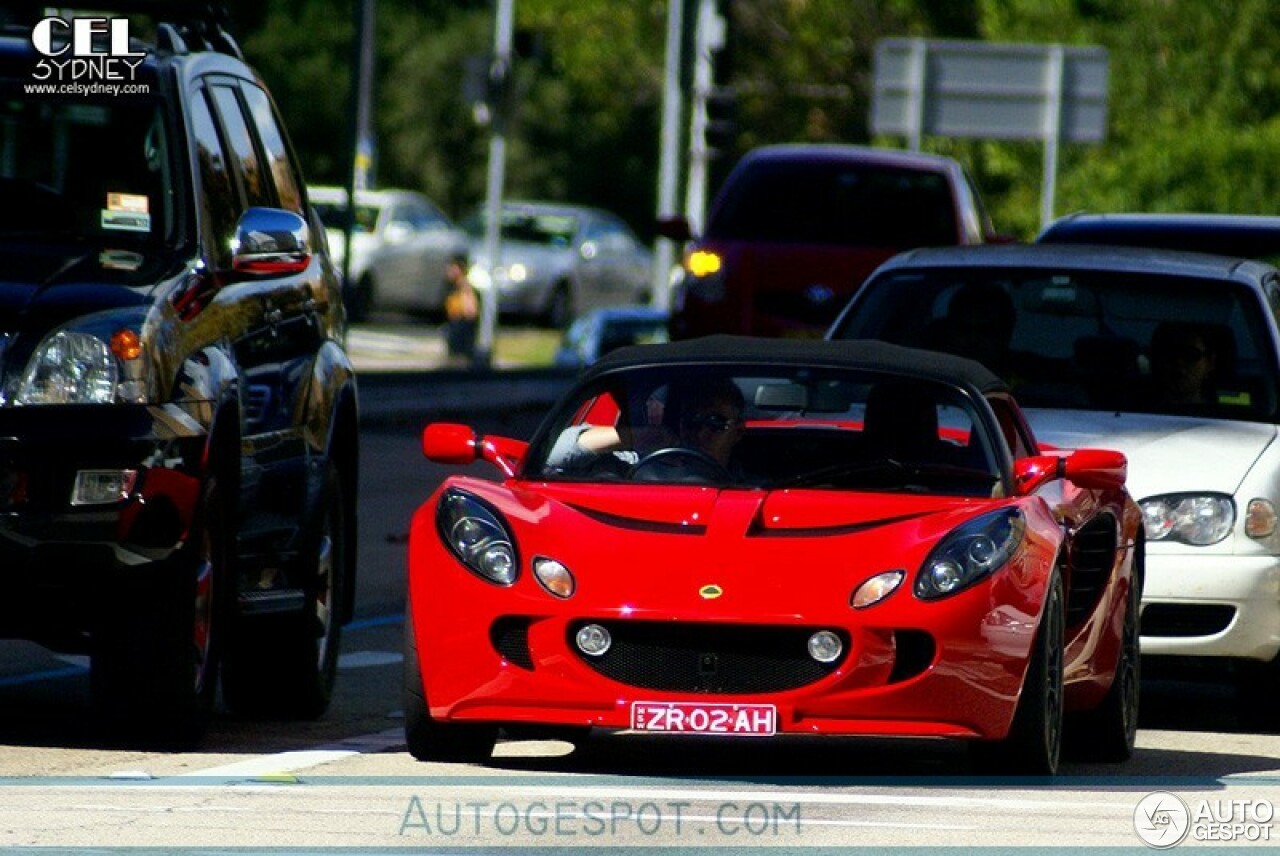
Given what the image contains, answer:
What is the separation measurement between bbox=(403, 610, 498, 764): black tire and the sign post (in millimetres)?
24914

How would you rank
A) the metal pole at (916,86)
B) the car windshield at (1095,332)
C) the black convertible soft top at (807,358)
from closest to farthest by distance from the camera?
the black convertible soft top at (807,358) < the car windshield at (1095,332) < the metal pole at (916,86)

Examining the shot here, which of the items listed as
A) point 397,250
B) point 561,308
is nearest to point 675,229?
point 397,250

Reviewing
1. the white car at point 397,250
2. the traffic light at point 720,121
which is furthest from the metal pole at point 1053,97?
the white car at point 397,250

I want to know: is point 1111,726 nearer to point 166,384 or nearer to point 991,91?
point 166,384

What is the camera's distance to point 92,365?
8727mm

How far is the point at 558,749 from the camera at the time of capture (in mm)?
9445

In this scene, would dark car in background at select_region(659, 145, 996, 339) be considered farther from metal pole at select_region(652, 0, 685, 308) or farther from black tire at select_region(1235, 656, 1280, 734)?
metal pole at select_region(652, 0, 685, 308)

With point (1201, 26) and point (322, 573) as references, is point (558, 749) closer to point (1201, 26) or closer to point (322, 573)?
point (322, 573)

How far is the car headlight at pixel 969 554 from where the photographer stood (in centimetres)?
831

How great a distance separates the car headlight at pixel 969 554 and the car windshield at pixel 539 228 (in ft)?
139

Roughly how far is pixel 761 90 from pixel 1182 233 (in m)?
48.4

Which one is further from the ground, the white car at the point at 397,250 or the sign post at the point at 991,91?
the sign post at the point at 991,91

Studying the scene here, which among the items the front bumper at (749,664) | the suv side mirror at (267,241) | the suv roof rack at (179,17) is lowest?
the front bumper at (749,664)

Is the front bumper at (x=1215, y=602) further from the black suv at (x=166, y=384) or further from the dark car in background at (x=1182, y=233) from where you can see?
the dark car in background at (x=1182, y=233)
